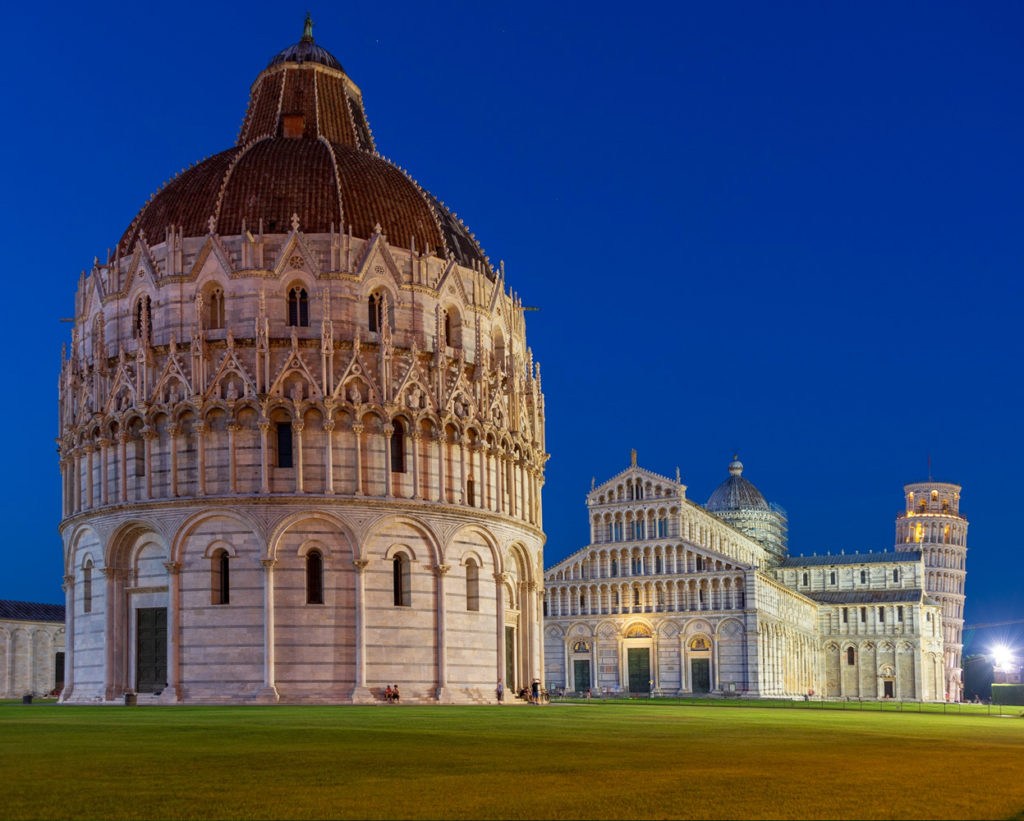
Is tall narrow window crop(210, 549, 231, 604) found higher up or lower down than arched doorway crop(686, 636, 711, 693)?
higher up

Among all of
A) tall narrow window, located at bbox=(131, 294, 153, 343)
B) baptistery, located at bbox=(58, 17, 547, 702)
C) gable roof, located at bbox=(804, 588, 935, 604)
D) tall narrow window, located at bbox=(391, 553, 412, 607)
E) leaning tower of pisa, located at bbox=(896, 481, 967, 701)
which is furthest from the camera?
leaning tower of pisa, located at bbox=(896, 481, 967, 701)

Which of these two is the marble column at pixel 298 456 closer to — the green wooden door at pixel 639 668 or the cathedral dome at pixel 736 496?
the green wooden door at pixel 639 668

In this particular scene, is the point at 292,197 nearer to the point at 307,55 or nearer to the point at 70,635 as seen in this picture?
the point at 307,55

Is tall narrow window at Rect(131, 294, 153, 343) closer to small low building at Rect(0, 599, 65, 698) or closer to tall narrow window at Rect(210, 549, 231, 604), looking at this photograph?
tall narrow window at Rect(210, 549, 231, 604)

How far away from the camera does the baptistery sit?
56.3 meters

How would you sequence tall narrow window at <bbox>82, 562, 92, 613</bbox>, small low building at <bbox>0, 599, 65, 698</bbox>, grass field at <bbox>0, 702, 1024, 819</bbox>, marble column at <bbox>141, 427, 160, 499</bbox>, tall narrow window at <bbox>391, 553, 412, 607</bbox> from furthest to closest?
small low building at <bbox>0, 599, 65, 698</bbox> < tall narrow window at <bbox>82, 562, 92, 613</bbox> < tall narrow window at <bbox>391, 553, 412, 607</bbox> < marble column at <bbox>141, 427, 160, 499</bbox> < grass field at <bbox>0, 702, 1024, 819</bbox>

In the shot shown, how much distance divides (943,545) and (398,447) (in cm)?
14738

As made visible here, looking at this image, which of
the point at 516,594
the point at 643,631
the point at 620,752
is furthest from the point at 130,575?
the point at 643,631

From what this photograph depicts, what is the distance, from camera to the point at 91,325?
63469 mm

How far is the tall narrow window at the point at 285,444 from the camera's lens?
5744 cm

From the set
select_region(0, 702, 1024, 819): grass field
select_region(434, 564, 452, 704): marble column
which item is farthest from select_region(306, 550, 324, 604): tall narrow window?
select_region(0, 702, 1024, 819): grass field

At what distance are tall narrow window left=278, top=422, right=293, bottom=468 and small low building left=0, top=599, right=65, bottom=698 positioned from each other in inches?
2171

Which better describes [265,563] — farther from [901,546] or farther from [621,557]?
[901,546]

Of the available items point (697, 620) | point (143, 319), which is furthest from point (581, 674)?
point (143, 319)
